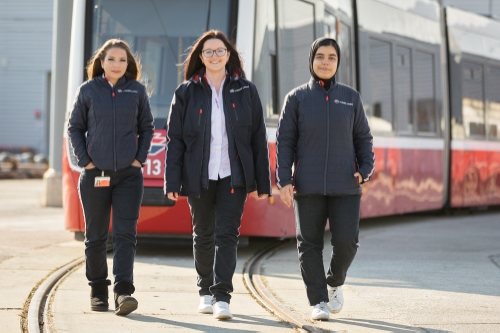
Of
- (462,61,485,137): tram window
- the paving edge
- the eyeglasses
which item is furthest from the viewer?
(462,61,485,137): tram window

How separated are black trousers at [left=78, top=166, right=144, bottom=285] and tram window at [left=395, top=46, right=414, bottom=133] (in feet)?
24.1

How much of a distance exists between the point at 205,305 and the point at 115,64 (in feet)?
5.15

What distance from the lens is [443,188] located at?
48.6 feet

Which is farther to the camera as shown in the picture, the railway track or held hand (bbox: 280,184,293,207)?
held hand (bbox: 280,184,293,207)

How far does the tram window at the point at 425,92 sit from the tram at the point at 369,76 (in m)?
0.02

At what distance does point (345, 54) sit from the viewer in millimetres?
11555

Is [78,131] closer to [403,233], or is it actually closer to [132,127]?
[132,127]

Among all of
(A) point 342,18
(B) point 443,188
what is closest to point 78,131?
(A) point 342,18

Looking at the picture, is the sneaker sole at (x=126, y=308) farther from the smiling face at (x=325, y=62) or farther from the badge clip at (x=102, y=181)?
the smiling face at (x=325, y=62)

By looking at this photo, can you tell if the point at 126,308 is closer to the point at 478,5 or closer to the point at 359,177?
the point at 359,177

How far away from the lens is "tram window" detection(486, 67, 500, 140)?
16312 millimetres

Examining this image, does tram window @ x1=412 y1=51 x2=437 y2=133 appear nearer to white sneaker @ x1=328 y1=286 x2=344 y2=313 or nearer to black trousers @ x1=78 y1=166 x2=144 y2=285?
white sneaker @ x1=328 y1=286 x2=344 y2=313

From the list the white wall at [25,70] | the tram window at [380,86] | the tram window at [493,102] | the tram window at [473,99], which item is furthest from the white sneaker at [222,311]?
→ the white wall at [25,70]

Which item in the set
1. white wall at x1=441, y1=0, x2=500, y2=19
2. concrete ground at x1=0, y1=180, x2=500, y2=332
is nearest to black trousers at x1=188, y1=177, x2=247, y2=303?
concrete ground at x1=0, y1=180, x2=500, y2=332
